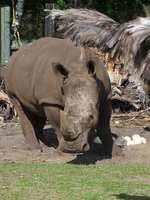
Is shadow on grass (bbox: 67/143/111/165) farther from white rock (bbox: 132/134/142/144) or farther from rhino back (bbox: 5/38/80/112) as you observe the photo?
rhino back (bbox: 5/38/80/112)

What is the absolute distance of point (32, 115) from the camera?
36.9 feet

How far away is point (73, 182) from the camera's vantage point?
7.85 m

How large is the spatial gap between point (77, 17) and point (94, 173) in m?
3.33

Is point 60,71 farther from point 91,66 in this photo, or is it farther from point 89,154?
point 89,154

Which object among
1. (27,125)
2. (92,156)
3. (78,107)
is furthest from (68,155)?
(27,125)

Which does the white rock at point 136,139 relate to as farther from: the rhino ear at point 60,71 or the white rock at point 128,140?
the rhino ear at point 60,71

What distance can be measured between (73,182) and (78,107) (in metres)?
1.36

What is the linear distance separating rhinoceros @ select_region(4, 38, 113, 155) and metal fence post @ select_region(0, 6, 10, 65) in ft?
13.2

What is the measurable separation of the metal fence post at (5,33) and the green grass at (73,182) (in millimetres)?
6346

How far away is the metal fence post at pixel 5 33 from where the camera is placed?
594 inches

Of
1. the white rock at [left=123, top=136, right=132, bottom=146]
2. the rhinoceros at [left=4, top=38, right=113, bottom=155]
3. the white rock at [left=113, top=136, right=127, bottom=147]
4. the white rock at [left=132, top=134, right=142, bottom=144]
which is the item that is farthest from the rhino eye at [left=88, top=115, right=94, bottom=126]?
the white rock at [left=132, top=134, right=142, bottom=144]

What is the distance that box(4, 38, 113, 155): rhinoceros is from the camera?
8.88 metres

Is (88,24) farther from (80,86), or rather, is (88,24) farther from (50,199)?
(80,86)

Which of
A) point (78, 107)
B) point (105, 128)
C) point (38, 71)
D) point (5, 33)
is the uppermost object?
point (38, 71)
